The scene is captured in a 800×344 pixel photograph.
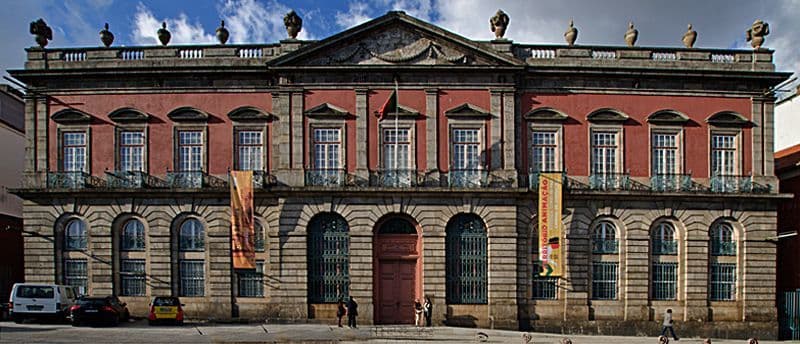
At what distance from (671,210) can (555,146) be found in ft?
19.1

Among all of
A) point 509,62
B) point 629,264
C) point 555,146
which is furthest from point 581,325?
point 509,62

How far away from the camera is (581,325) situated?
28.9 metres

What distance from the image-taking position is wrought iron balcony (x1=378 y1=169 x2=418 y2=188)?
28.9m

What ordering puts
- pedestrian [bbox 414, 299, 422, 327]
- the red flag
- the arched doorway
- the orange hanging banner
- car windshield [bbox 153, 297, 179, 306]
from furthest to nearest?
the arched doorway
the orange hanging banner
the red flag
pedestrian [bbox 414, 299, 422, 327]
car windshield [bbox 153, 297, 179, 306]

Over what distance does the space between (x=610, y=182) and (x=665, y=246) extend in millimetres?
3825

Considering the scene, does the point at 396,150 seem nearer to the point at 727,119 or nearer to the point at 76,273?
the point at 727,119

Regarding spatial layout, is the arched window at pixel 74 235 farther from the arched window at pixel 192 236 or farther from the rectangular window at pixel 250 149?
the rectangular window at pixel 250 149

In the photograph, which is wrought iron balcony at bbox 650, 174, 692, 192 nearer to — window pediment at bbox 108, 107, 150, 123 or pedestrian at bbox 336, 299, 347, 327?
pedestrian at bbox 336, 299, 347, 327

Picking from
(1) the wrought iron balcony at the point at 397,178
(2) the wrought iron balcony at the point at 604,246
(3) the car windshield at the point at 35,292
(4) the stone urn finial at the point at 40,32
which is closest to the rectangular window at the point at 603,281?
(2) the wrought iron balcony at the point at 604,246

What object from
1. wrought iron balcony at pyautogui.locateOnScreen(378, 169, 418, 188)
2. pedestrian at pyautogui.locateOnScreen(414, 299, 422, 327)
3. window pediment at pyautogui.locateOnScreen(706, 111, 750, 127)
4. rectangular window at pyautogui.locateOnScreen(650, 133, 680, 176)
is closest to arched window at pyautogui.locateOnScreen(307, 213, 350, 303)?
wrought iron balcony at pyautogui.locateOnScreen(378, 169, 418, 188)

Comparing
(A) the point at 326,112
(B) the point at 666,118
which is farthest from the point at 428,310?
(B) the point at 666,118

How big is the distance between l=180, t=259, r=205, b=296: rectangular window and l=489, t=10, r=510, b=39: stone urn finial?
1673 centimetres

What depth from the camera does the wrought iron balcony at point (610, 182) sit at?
29328 millimetres

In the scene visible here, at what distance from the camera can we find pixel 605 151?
2986 cm
